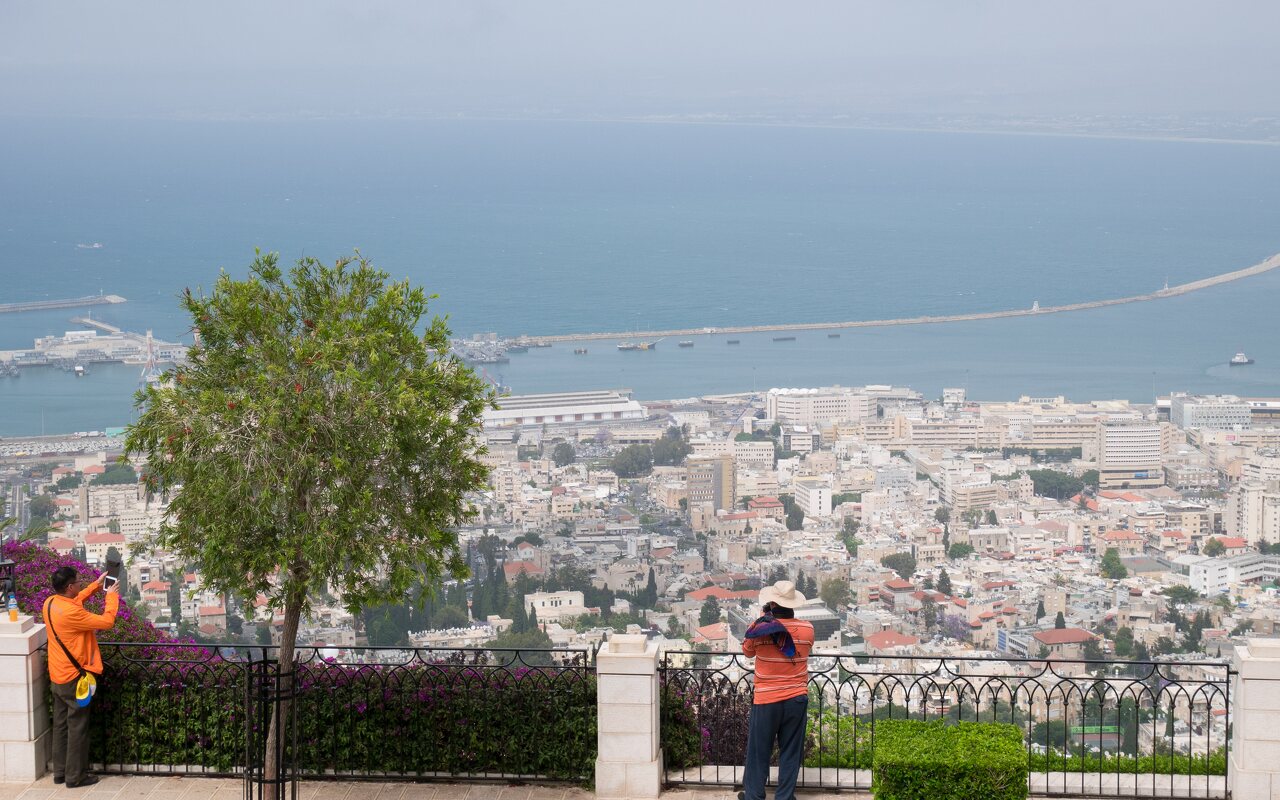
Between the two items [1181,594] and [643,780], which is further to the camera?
[1181,594]

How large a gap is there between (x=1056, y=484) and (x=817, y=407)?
13614 millimetres

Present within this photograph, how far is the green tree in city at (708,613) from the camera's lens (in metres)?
27.3

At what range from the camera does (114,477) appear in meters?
38.8

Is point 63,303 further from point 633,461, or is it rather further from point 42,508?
point 42,508

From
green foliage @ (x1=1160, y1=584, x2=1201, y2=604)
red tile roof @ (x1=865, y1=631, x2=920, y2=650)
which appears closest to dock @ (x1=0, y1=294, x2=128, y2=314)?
red tile roof @ (x1=865, y1=631, x2=920, y2=650)

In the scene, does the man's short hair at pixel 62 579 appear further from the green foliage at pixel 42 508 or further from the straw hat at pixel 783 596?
the green foliage at pixel 42 508

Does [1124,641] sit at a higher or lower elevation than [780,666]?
lower

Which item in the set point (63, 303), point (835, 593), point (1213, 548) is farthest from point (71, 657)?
point (63, 303)

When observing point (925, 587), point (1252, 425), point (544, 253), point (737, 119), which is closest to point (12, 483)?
point (925, 587)

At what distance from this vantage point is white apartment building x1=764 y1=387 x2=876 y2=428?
55906mm

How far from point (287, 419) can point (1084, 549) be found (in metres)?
33.5

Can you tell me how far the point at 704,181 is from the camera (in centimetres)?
15275

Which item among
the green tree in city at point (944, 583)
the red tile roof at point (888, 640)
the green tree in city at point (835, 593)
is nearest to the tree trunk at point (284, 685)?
the red tile roof at point (888, 640)

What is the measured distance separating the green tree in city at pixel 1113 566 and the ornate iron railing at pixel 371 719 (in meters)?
27.8
